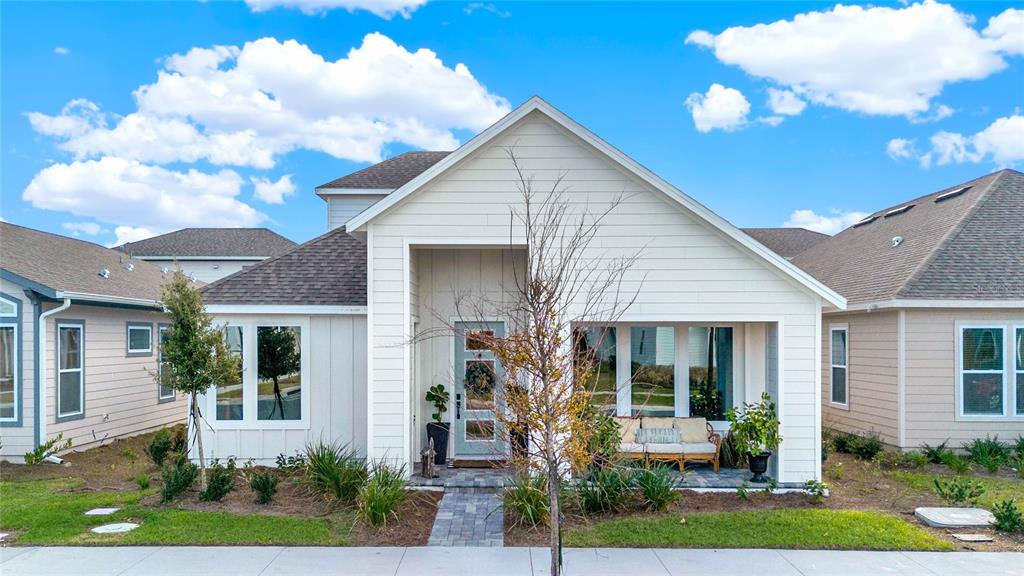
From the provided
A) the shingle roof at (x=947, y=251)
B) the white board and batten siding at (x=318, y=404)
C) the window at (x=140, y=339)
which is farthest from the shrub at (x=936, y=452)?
the window at (x=140, y=339)

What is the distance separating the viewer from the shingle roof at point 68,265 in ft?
35.7

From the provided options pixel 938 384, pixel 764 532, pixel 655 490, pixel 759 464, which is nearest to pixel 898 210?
pixel 938 384

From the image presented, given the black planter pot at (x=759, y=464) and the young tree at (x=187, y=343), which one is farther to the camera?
the black planter pot at (x=759, y=464)

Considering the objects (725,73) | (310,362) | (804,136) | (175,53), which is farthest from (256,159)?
(804,136)

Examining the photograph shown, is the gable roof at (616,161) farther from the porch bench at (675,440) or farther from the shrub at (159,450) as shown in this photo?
the shrub at (159,450)

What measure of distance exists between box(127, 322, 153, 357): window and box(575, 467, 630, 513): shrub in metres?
11.4

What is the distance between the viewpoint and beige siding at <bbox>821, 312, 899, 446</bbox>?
11.1 meters

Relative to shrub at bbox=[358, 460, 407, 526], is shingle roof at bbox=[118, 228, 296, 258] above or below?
above

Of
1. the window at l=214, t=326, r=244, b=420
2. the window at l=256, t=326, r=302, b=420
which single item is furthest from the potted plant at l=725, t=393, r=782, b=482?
the window at l=214, t=326, r=244, b=420

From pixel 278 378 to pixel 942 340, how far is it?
1203 cm

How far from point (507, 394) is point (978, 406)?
35.3 feet

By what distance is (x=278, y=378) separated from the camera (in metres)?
9.88

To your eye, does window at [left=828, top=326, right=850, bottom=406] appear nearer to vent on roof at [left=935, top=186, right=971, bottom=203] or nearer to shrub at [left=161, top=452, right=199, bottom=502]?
vent on roof at [left=935, top=186, right=971, bottom=203]

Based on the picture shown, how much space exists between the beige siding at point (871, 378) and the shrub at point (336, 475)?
9.75 m
